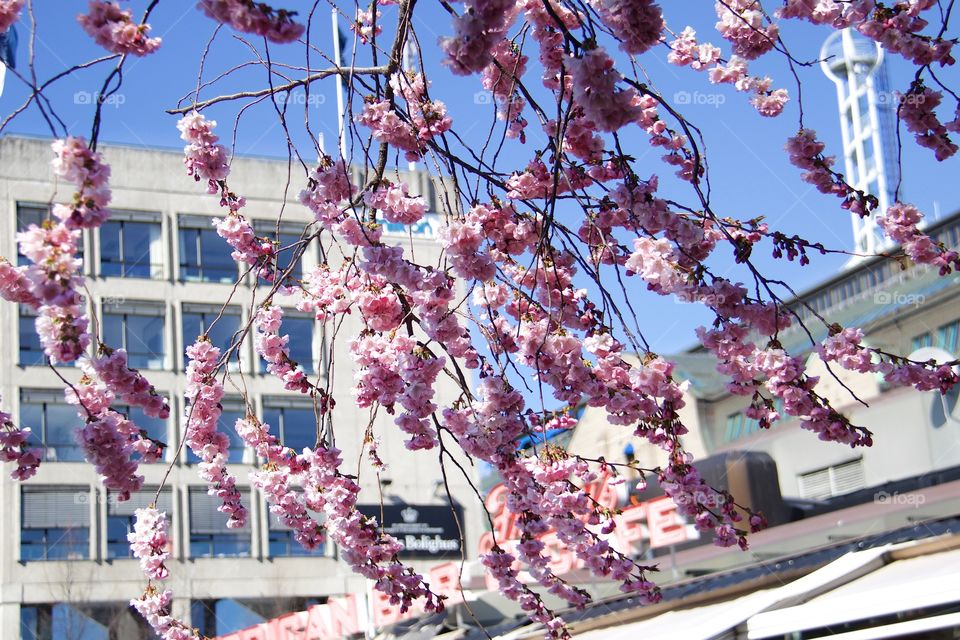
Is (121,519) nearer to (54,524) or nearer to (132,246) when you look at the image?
(54,524)

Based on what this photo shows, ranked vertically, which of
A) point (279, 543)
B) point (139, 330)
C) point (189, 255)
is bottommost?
point (279, 543)

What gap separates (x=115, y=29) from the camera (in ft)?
15.4

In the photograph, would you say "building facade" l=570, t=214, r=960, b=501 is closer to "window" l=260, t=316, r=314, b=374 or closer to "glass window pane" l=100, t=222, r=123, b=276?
"window" l=260, t=316, r=314, b=374

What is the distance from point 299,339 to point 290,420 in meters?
1.98

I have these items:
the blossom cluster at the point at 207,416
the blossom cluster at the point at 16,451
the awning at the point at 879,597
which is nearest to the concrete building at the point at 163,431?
the awning at the point at 879,597

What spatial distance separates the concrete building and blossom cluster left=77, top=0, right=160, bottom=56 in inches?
904

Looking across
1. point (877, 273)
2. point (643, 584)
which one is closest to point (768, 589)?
point (643, 584)

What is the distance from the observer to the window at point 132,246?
1227 inches

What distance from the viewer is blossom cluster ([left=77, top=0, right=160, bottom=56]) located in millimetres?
4688

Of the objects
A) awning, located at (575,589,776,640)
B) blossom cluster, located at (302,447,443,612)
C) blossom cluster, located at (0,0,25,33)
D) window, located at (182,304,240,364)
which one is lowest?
awning, located at (575,589,776,640)

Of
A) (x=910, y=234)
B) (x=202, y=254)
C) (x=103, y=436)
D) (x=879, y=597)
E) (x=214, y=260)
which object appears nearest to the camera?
(x=103, y=436)

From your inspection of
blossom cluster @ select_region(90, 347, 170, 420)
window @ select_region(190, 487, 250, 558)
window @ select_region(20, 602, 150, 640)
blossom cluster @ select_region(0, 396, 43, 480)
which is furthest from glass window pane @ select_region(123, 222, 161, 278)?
blossom cluster @ select_region(90, 347, 170, 420)

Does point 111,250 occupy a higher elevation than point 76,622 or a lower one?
higher

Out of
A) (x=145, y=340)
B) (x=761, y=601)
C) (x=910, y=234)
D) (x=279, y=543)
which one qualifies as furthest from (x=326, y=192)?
(x=145, y=340)
